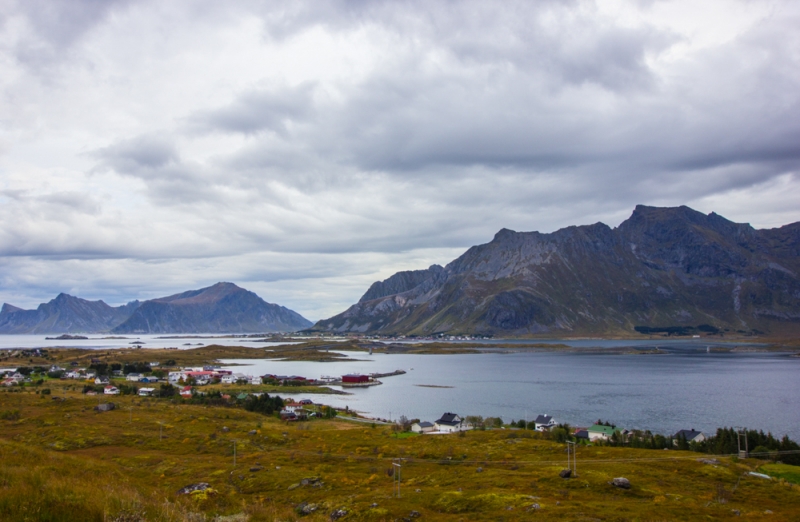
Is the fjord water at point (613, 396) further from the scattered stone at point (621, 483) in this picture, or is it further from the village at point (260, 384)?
the scattered stone at point (621, 483)

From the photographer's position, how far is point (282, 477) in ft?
141

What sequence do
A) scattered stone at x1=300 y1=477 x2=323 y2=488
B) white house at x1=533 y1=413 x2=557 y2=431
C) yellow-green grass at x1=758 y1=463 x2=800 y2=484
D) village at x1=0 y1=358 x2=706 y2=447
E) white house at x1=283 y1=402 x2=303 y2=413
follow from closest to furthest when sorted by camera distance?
1. scattered stone at x1=300 y1=477 x2=323 y2=488
2. yellow-green grass at x1=758 y1=463 x2=800 y2=484
3. village at x1=0 y1=358 x2=706 y2=447
4. white house at x1=533 y1=413 x2=557 y2=431
5. white house at x1=283 y1=402 x2=303 y2=413

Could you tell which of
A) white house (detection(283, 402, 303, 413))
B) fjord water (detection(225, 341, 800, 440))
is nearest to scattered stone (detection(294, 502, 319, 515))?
white house (detection(283, 402, 303, 413))

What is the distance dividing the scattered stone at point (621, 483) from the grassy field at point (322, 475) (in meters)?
0.61

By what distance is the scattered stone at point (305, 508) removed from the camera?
32.4m

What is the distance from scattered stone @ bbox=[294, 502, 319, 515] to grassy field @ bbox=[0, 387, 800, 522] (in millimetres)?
264

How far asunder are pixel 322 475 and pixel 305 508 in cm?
1129

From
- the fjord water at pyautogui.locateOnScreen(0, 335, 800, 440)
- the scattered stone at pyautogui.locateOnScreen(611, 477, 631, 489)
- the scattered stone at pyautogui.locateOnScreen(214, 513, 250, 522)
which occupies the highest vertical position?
the scattered stone at pyautogui.locateOnScreen(214, 513, 250, 522)

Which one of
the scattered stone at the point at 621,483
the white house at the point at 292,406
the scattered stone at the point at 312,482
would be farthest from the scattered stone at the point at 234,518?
the white house at the point at 292,406

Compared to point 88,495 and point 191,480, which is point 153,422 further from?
point 88,495

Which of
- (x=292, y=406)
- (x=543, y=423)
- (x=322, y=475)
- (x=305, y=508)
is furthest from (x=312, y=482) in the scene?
(x=292, y=406)

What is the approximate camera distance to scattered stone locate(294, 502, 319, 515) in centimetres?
3242

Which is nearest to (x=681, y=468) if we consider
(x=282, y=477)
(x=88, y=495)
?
(x=282, y=477)

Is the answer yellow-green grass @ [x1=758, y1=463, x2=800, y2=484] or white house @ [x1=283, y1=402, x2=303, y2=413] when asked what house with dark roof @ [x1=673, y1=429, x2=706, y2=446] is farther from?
white house @ [x1=283, y1=402, x2=303, y2=413]
